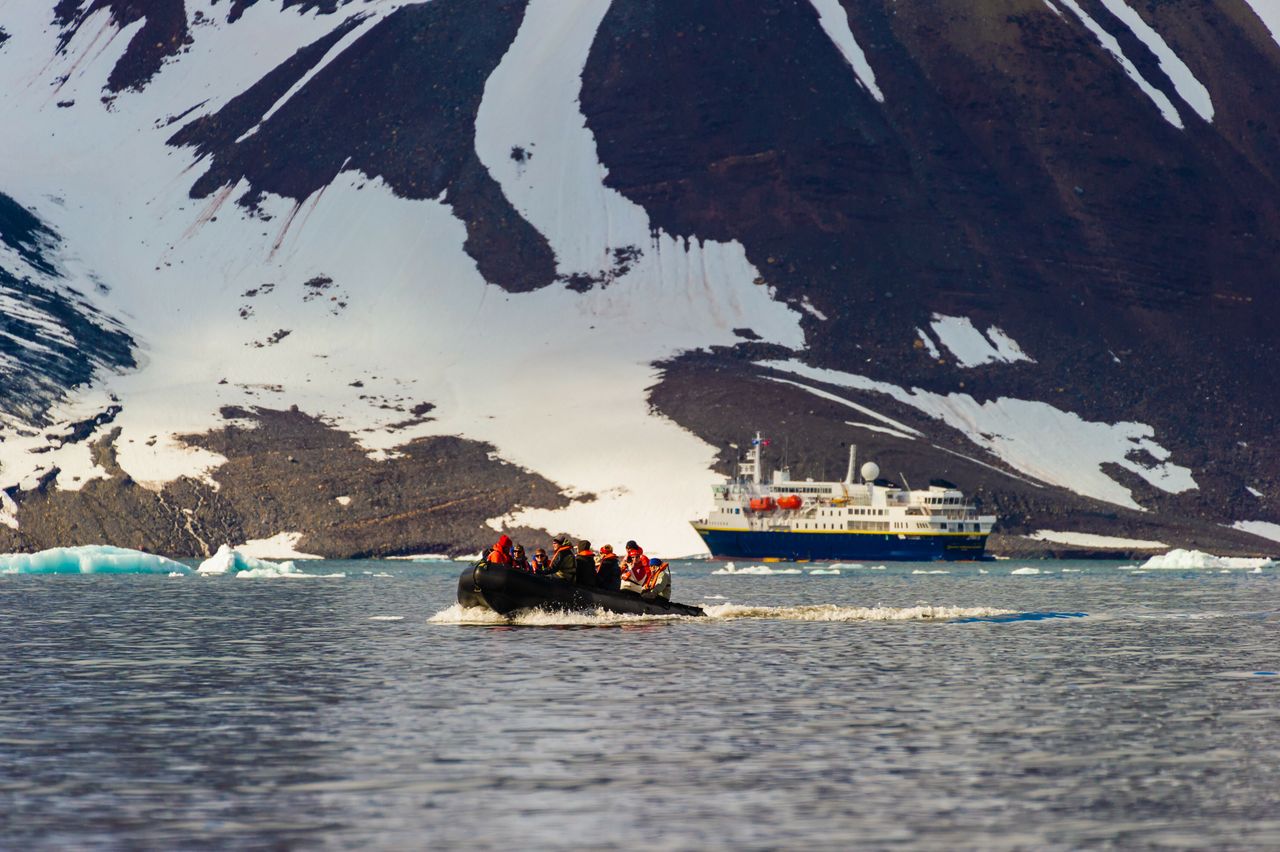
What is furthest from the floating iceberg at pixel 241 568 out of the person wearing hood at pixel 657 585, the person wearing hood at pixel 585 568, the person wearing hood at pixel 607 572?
the person wearing hood at pixel 585 568

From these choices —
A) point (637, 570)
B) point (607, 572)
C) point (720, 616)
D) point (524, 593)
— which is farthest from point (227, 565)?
point (524, 593)

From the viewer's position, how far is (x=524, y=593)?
238 feet

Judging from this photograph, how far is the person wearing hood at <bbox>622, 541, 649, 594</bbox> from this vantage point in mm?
76569

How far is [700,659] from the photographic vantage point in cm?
5847

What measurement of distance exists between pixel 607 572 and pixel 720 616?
7.35 metres

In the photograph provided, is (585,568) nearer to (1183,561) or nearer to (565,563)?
(565,563)

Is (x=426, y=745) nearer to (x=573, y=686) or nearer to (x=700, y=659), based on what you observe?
(x=573, y=686)

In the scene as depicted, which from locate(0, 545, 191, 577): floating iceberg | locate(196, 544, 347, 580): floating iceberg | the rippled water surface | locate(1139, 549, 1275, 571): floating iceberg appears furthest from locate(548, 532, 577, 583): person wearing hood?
locate(1139, 549, 1275, 571): floating iceberg

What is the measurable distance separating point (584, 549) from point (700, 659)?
50.1 feet

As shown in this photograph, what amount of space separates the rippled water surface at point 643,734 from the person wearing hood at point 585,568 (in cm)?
144

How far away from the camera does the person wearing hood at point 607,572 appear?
243 ft

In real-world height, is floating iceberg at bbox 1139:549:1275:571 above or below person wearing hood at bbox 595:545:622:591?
above

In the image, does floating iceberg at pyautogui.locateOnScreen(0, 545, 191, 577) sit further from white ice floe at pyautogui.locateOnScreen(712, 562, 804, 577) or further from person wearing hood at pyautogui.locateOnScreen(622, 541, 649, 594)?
person wearing hood at pyautogui.locateOnScreen(622, 541, 649, 594)

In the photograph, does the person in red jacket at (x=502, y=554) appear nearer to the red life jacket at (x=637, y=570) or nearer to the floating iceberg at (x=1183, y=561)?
the red life jacket at (x=637, y=570)
